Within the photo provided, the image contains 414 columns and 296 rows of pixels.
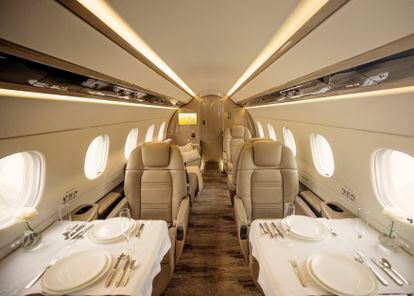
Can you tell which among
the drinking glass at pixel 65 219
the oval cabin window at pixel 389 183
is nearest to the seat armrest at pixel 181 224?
the drinking glass at pixel 65 219

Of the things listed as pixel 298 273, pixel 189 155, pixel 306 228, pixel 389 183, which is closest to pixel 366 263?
pixel 306 228

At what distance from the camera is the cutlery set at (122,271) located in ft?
3.75

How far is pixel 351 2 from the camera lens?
2.52 feet

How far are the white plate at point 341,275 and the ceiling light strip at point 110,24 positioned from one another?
74.1 inches

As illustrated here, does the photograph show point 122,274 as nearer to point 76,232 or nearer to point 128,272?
point 128,272

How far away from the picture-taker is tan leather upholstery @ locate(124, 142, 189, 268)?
2617 millimetres

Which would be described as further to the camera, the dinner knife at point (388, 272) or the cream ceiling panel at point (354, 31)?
the dinner knife at point (388, 272)

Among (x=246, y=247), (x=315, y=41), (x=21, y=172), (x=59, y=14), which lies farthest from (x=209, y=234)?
(x=59, y=14)

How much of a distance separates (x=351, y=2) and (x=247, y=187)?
2.16 metres

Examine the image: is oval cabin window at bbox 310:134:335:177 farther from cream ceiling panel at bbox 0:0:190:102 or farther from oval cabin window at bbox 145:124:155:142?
oval cabin window at bbox 145:124:155:142

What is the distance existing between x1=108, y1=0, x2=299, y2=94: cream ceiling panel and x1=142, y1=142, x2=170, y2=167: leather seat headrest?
1179mm

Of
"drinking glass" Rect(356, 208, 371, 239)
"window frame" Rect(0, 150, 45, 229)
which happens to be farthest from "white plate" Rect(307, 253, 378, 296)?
"window frame" Rect(0, 150, 45, 229)

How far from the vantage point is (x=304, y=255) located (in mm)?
1341

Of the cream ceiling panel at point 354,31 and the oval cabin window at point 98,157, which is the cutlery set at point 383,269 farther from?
the oval cabin window at point 98,157
